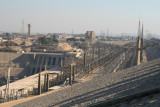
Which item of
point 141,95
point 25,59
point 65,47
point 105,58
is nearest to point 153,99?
point 141,95

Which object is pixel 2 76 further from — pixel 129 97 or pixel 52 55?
pixel 129 97

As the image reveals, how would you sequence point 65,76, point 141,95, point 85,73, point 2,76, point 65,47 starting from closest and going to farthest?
1. point 141,95
2. point 85,73
3. point 65,76
4. point 2,76
5. point 65,47

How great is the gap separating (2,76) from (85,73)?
21.6 metres

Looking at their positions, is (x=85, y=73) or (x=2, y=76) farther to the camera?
(x=2, y=76)

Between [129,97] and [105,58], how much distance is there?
2445cm

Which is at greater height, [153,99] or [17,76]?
[153,99]

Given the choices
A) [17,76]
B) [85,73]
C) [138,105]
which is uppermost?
[138,105]

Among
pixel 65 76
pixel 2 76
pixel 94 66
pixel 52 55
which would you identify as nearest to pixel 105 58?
pixel 94 66

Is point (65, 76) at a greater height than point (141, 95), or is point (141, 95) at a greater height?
point (141, 95)

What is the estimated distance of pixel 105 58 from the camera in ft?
95.0

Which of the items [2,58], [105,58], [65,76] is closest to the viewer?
[65,76]

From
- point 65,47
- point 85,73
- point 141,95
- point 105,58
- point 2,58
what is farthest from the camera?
point 65,47

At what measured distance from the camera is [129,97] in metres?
4.57

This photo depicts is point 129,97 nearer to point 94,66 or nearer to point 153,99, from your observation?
point 153,99
